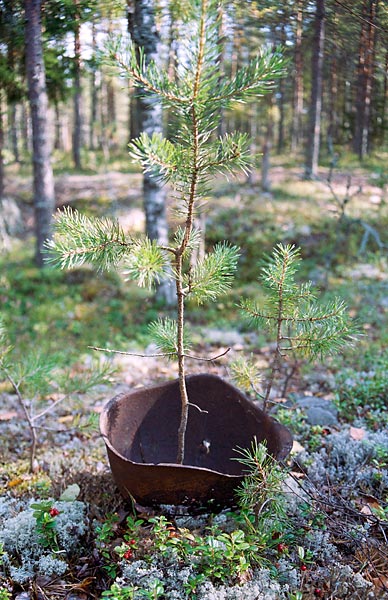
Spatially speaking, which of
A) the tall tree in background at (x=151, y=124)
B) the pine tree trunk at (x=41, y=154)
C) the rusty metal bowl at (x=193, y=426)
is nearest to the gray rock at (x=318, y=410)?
the rusty metal bowl at (x=193, y=426)

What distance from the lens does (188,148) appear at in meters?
2.25

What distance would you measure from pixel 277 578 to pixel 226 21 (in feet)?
11.1

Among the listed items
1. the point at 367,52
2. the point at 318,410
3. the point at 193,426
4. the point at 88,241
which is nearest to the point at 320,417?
the point at 318,410

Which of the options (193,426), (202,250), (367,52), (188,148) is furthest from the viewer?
(202,250)

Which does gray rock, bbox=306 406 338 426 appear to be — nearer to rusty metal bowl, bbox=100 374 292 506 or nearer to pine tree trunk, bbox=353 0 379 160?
rusty metal bowl, bbox=100 374 292 506

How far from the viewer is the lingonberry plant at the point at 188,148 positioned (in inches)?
76.5

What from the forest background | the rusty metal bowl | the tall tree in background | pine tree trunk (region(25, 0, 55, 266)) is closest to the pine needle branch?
the forest background

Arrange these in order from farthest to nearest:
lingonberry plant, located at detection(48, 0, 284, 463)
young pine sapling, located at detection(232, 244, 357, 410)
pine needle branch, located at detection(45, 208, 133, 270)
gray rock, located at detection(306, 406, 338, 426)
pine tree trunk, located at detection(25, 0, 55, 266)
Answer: pine tree trunk, located at detection(25, 0, 55, 266) < gray rock, located at detection(306, 406, 338, 426) < young pine sapling, located at detection(232, 244, 357, 410) < pine needle branch, located at detection(45, 208, 133, 270) < lingonberry plant, located at detection(48, 0, 284, 463)

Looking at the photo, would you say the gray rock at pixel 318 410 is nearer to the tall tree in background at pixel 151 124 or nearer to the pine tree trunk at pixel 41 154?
the tall tree in background at pixel 151 124

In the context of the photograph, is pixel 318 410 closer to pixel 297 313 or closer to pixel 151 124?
pixel 297 313

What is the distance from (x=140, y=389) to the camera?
10.5 feet

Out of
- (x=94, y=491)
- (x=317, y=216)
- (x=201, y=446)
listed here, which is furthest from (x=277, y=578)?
(x=317, y=216)

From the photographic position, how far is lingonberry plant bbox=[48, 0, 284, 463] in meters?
1.94

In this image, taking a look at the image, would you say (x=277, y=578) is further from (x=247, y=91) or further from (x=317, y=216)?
(x=317, y=216)
